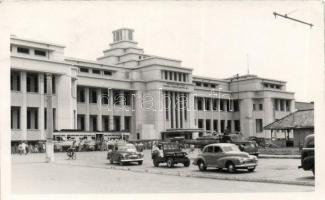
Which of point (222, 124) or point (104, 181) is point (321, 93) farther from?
point (222, 124)

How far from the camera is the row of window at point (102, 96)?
66.1m

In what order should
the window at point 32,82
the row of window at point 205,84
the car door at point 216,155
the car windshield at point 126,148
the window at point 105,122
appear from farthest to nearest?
the row of window at point 205,84, the window at point 105,122, the window at point 32,82, the car windshield at point 126,148, the car door at point 216,155

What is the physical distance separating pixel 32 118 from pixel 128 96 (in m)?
19.7

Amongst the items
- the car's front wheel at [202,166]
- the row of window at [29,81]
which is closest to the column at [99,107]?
the row of window at [29,81]

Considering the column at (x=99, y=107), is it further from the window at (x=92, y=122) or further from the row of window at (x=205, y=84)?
the row of window at (x=205, y=84)

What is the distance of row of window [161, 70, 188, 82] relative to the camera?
71812 mm

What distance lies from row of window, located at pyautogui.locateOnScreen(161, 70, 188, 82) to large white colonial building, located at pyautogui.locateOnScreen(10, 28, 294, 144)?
0.17 metres

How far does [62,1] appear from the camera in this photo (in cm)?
1450

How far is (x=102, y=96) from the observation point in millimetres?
68562

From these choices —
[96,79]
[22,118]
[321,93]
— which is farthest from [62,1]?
[96,79]

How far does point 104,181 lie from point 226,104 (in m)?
75.8

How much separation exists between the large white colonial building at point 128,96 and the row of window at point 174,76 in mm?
166

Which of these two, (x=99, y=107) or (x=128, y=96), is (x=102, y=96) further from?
(x=128, y=96)

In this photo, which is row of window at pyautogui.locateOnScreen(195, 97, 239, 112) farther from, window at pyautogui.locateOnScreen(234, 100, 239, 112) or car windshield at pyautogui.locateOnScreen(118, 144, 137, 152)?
car windshield at pyautogui.locateOnScreen(118, 144, 137, 152)
